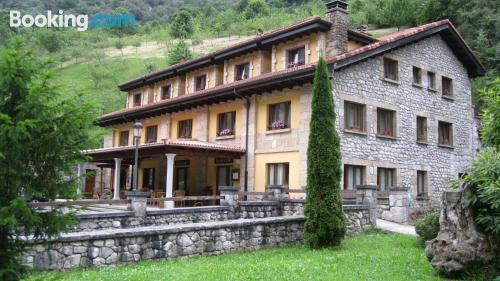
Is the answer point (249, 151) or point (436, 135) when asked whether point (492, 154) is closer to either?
point (249, 151)

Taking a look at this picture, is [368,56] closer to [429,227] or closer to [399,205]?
[399,205]

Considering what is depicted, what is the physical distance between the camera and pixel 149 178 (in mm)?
25828

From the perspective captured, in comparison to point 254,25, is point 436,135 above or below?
below

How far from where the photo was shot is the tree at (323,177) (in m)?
11.6

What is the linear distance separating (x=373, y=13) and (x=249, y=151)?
48.8 meters

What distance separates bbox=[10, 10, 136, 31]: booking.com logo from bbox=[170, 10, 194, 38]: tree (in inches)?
647

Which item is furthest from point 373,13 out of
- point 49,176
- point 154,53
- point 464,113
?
point 49,176

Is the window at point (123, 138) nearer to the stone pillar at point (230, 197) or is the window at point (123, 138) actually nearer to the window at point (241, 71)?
the window at point (241, 71)

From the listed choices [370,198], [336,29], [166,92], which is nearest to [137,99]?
[166,92]

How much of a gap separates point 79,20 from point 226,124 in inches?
3324

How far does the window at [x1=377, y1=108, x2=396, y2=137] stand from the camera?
65.7 feet

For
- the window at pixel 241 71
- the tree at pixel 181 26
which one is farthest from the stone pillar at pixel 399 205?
the tree at pixel 181 26

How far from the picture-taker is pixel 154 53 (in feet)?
255

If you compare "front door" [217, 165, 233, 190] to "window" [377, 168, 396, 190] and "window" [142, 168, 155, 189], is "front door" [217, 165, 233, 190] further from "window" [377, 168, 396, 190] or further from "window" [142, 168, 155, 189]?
"window" [377, 168, 396, 190]
